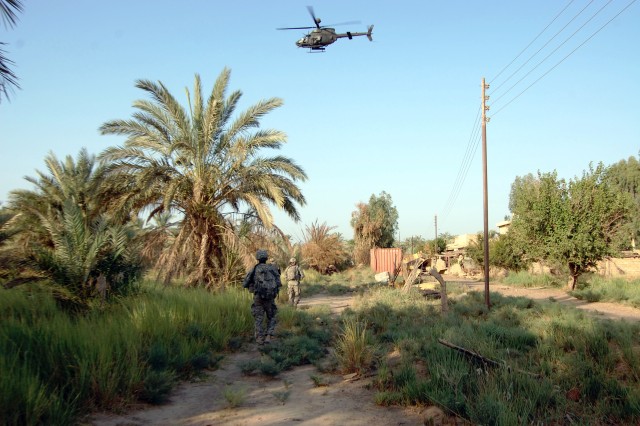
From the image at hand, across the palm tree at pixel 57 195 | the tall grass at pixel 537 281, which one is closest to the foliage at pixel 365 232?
the tall grass at pixel 537 281

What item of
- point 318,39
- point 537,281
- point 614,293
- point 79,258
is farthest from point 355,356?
point 537,281

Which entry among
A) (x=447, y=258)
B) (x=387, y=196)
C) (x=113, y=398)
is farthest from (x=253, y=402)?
(x=387, y=196)

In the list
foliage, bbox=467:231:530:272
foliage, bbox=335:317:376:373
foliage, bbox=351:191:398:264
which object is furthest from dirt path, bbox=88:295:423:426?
foliage, bbox=351:191:398:264

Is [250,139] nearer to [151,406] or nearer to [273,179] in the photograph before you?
[273,179]

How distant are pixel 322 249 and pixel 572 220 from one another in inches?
774

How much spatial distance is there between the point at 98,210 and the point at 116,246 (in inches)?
298

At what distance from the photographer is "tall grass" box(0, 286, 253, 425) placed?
184 inches

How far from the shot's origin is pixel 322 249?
38438mm

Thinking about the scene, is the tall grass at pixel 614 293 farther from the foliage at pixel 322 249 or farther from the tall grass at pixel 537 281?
the foliage at pixel 322 249

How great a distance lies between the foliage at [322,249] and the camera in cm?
3812

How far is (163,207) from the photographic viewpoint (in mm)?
16297

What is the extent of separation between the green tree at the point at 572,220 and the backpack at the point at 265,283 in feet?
57.2

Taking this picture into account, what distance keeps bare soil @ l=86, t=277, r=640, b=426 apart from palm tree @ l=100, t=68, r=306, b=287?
8.62 metres

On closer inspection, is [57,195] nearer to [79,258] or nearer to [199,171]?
[199,171]
